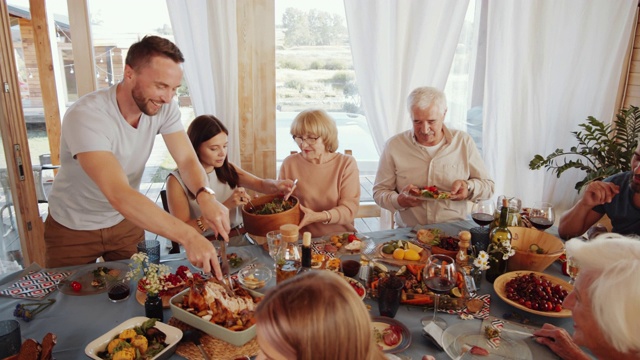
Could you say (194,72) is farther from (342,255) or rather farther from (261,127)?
(342,255)

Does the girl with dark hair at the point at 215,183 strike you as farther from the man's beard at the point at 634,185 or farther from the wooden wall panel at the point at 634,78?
the wooden wall panel at the point at 634,78

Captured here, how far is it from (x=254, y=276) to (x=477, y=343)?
36.4 inches

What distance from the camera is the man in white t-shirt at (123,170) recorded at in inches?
67.6

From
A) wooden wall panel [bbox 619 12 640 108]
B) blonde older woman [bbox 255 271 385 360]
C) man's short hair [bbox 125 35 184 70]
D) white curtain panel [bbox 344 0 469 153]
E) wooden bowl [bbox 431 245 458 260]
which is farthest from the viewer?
wooden wall panel [bbox 619 12 640 108]

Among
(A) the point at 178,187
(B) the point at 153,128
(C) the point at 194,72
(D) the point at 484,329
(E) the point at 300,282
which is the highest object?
(C) the point at 194,72

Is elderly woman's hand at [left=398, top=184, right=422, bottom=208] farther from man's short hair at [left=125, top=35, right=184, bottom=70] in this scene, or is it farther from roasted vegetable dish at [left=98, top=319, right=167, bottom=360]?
roasted vegetable dish at [left=98, top=319, right=167, bottom=360]

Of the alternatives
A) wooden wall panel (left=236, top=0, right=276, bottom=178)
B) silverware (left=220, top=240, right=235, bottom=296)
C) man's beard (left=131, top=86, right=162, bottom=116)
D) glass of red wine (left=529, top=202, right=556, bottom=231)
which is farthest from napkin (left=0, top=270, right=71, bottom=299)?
glass of red wine (left=529, top=202, right=556, bottom=231)

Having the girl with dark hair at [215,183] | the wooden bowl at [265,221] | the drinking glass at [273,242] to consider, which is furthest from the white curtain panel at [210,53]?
the drinking glass at [273,242]

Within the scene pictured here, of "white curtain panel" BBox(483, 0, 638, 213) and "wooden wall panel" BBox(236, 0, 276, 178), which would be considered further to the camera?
"white curtain panel" BBox(483, 0, 638, 213)

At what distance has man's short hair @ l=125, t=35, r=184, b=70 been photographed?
75.7 inches

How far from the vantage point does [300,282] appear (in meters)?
0.97

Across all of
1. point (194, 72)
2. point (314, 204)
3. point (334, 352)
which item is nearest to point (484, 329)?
point (334, 352)

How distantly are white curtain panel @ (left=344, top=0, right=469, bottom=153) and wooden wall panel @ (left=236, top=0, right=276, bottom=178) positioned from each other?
0.66 m

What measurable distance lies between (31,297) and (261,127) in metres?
2.06
